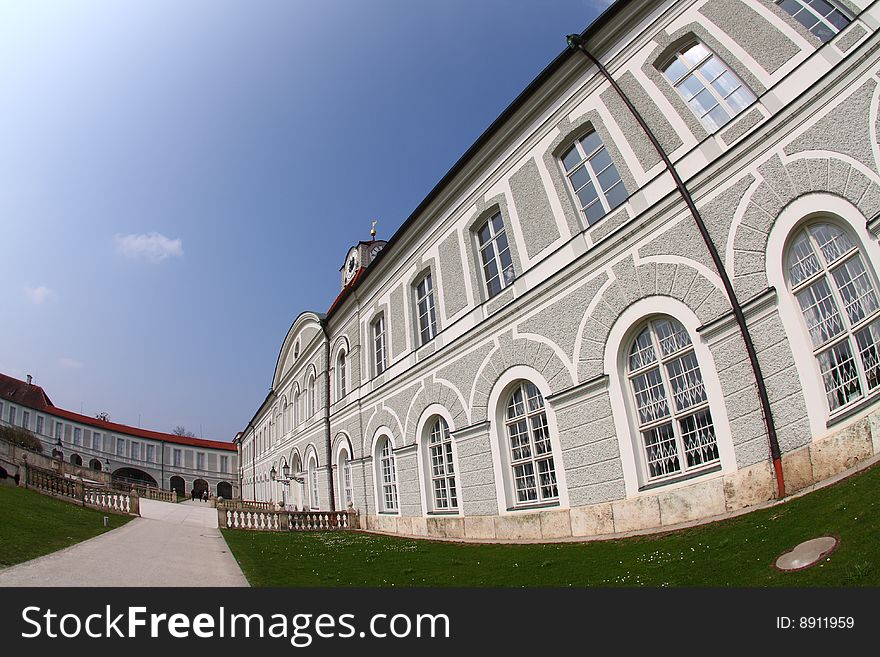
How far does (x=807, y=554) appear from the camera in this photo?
435 centimetres

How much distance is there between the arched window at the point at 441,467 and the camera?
45.0 ft

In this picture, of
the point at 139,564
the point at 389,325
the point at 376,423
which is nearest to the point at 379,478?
the point at 376,423

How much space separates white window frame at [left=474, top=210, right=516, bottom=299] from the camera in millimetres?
12219

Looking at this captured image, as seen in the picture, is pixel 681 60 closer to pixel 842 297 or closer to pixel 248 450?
pixel 842 297

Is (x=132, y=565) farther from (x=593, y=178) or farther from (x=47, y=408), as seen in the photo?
(x=47, y=408)

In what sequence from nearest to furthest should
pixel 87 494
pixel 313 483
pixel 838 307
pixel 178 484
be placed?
pixel 838 307 < pixel 87 494 < pixel 313 483 < pixel 178 484

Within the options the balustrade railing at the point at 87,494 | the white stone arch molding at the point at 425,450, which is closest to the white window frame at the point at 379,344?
the white stone arch molding at the point at 425,450

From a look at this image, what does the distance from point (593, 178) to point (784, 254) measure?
4.09m

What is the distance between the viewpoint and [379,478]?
17.6 meters

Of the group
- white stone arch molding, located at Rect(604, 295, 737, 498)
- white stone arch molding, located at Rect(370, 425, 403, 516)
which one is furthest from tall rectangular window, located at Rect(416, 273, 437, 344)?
white stone arch molding, located at Rect(604, 295, 737, 498)

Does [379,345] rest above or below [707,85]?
above

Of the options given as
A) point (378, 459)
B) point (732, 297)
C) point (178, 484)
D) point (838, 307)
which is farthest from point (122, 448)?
point (838, 307)

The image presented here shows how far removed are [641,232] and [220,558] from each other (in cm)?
1001

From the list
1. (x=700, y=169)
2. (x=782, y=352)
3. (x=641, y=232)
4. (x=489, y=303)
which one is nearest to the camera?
(x=782, y=352)
